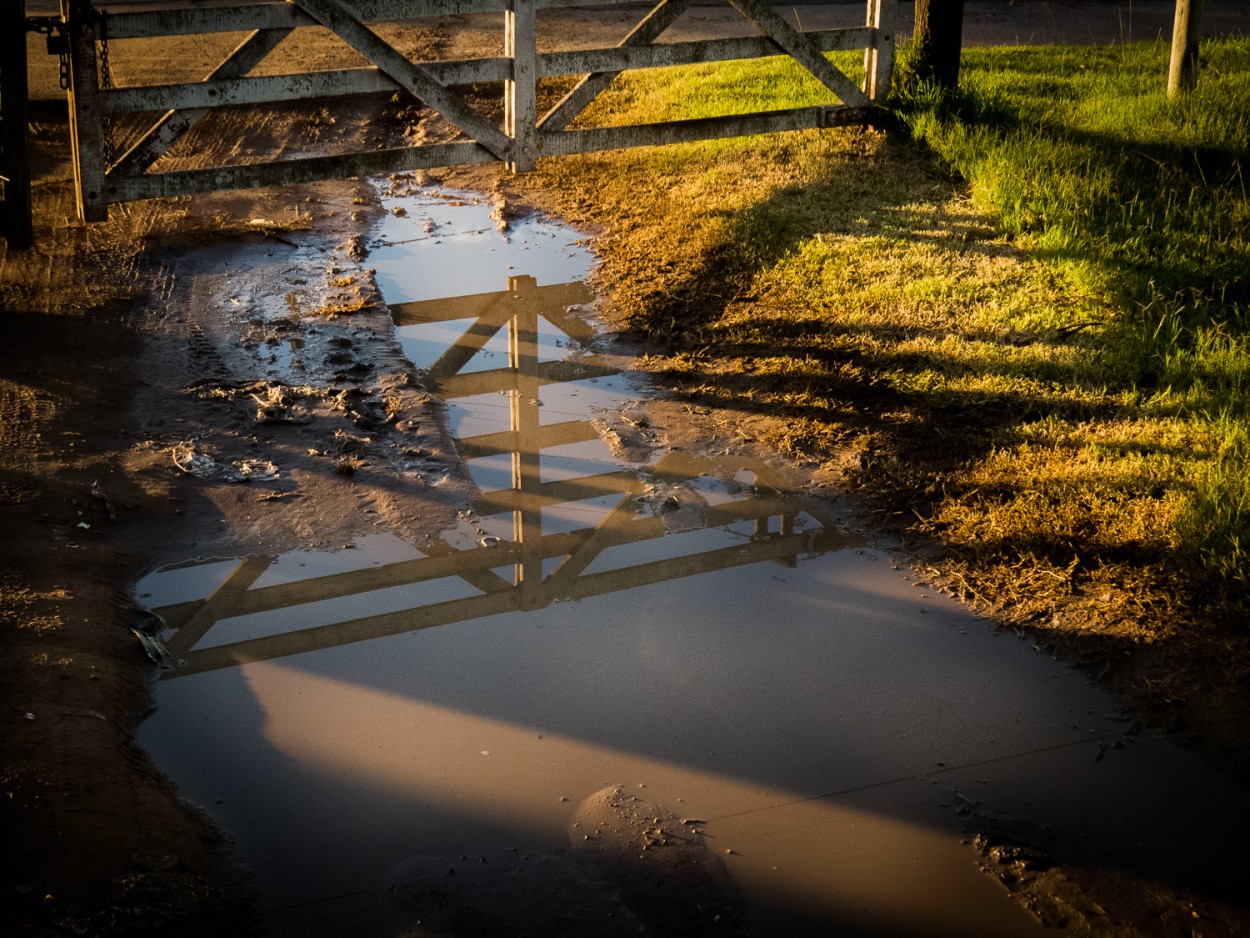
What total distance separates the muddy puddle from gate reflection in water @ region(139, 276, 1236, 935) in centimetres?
1

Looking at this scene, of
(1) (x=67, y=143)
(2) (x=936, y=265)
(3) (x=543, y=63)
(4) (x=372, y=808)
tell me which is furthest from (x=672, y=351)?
(1) (x=67, y=143)

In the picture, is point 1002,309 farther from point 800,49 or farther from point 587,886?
point 587,886

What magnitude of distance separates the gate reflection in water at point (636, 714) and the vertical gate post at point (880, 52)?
15.8 feet

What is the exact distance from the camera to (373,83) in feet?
24.8

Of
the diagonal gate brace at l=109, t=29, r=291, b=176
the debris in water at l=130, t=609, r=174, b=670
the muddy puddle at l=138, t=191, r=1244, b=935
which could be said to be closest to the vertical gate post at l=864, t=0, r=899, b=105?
the diagonal gate brace at l=109, t=29, r=291, b=176

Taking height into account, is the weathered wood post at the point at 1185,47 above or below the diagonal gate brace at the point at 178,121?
above

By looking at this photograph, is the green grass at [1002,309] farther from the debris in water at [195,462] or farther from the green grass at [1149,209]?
the debris in water at [195,462]

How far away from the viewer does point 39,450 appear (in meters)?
5.42

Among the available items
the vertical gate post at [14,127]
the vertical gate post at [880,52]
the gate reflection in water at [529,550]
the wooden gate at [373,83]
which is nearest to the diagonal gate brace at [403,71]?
the wooden gate at [373,83]

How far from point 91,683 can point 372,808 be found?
3.76 ft

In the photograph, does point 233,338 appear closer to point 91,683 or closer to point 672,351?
point 672,351

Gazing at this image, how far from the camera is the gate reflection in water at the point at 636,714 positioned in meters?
3.53

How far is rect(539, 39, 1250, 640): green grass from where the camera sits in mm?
4871

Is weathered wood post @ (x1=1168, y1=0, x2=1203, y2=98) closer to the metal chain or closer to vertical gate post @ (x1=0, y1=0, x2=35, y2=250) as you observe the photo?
the metal chain
